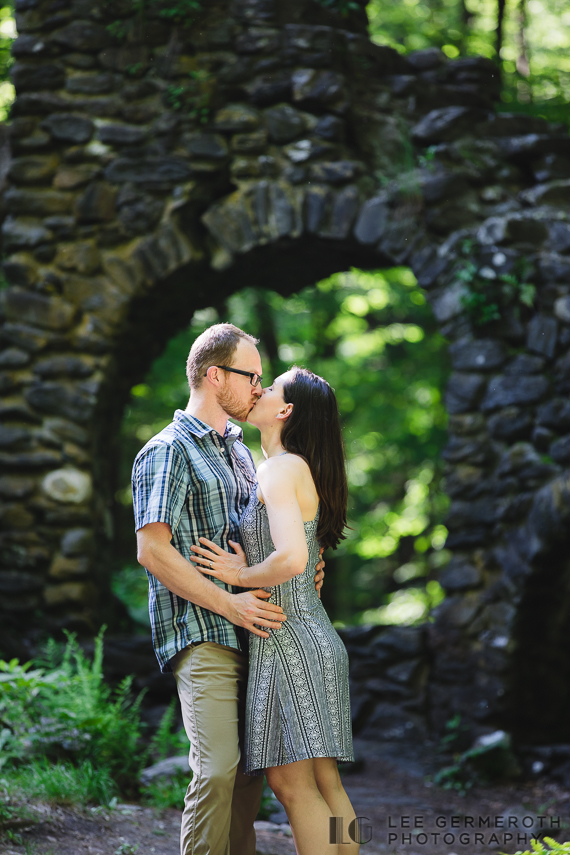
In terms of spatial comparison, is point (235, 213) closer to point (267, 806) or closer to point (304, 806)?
point (267, 806)

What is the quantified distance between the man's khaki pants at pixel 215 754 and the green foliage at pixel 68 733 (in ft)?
3.78

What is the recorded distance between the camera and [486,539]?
4988 mm

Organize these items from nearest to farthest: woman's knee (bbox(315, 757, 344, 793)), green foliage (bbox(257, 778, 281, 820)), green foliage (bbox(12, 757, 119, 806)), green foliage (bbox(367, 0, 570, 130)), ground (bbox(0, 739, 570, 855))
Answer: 1. woman's knee (bbox(315, 757, 344, 793))
2. ground (bbox(0, 739, 570, 855))
3. green foliage (bbox(12, 757, 119, 806))
4. green foliage (bbox(257, 778, 281, 820))
5. green foliage (bbox(367, 0, 570, 130))

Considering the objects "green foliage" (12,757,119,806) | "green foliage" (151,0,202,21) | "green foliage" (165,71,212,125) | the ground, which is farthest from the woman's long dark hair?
"green foliage" (151,0,202,21)

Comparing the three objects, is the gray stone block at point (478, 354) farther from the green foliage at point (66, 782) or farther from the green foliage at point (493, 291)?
the green foliage at point (66, 782)

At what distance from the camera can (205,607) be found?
2.33 m

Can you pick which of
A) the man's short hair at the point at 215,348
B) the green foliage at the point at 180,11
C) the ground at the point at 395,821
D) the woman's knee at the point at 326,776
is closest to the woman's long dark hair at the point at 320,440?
the man's short hair at the point at 215,348

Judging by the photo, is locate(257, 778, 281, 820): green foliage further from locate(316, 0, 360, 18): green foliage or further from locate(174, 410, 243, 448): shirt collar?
locate(316, 0, 360, 18): green foliage

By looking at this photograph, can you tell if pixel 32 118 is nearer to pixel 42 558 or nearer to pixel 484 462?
pixel 42 558

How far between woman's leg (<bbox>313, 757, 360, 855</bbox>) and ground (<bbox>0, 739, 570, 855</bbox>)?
38.0 inches

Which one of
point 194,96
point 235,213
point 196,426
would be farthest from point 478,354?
point 196,426

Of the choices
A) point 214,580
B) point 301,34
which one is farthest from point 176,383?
point 214,580

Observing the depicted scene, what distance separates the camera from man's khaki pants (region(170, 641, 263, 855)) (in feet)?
7.18

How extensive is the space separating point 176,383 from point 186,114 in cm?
393
